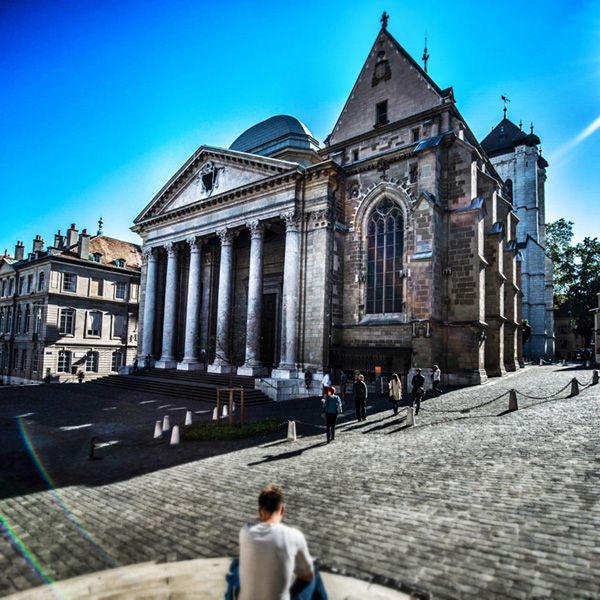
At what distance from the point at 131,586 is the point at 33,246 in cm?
4716

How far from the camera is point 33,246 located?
41.8m

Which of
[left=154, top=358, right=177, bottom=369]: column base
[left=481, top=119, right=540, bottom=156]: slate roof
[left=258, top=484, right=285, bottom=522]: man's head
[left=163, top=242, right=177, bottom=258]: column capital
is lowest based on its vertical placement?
[left=154, top=358, right=177, bottom=369]: column base

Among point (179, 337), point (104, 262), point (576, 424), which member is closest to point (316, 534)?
point (576, 424)

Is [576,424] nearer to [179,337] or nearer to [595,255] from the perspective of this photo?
[179,337]

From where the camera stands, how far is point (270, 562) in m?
2.61

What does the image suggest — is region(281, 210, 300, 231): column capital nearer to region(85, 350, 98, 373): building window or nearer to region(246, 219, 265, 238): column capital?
region(246, 219, 265, 238): column capital

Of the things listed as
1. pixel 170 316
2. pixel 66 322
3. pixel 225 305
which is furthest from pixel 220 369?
pixel 66 322

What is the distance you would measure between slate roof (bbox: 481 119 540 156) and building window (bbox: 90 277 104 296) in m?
48.9

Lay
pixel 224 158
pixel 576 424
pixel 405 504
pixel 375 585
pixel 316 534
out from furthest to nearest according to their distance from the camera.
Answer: pixel 224 158
pixel 576 424
pixel 405 504
pixel 316 534
pixel 375 585

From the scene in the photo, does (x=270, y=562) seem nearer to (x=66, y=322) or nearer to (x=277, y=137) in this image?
(x=277, y=137)

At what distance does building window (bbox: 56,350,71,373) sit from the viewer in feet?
117

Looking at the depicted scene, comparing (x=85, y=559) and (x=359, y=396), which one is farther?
(x=359, y=396)

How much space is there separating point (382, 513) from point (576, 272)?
53.5 metres

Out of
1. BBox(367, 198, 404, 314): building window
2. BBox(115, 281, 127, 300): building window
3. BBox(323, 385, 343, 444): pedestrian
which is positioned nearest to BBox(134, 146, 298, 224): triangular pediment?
BBox(367, 198, 404, 314): building window
